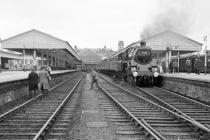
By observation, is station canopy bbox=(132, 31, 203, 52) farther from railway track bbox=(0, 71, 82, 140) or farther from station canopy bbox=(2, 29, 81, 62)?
railway track bbox=(0, 71, 82, 140)

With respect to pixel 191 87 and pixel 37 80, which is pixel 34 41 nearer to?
pixel 37 80

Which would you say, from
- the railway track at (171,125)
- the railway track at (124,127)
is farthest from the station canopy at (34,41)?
the railway track at (171,125)

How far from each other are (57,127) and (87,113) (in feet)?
8.47

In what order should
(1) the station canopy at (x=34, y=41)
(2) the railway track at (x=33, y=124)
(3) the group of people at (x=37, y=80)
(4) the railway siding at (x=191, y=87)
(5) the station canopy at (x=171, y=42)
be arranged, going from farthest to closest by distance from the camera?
(5) the station canopy at (x=171, y=42)
(1) the station canopy at (x=34, y=41)
(3) the group of people at (x=37, y=80)
(4) the railway siding at (x=191, y=87)
(2) the railway track at (x=33, y=124)

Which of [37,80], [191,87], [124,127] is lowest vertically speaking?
[124,127]

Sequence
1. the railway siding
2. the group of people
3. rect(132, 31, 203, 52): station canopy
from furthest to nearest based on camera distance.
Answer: rect(132, 31, 203, 52): station canopy → the group of people → the railway siding

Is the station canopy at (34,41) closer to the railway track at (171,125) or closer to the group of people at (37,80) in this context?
the group of people at (37,80)

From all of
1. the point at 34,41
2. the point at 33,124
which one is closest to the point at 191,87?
the point at 33,124

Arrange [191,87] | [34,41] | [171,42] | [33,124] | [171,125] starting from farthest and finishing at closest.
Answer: [171,42] → [34,41] → [191,87] → [33,124] → [171,125]

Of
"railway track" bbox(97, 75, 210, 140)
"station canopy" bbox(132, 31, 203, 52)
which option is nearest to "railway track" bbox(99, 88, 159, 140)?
"railway track" bbox(97, 75, 210, 140)

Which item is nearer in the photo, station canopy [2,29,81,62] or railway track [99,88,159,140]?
railway track [99,88,159,140]

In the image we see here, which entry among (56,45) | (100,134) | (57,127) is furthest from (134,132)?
(56,45)

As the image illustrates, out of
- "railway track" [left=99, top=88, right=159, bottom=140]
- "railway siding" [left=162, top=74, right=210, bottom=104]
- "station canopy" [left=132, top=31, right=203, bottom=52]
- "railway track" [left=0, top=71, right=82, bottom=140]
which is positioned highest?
"station canopy" [left=132, top=31, right=203, bottom=52]

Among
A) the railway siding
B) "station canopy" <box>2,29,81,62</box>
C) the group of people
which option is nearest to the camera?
the railway siding
